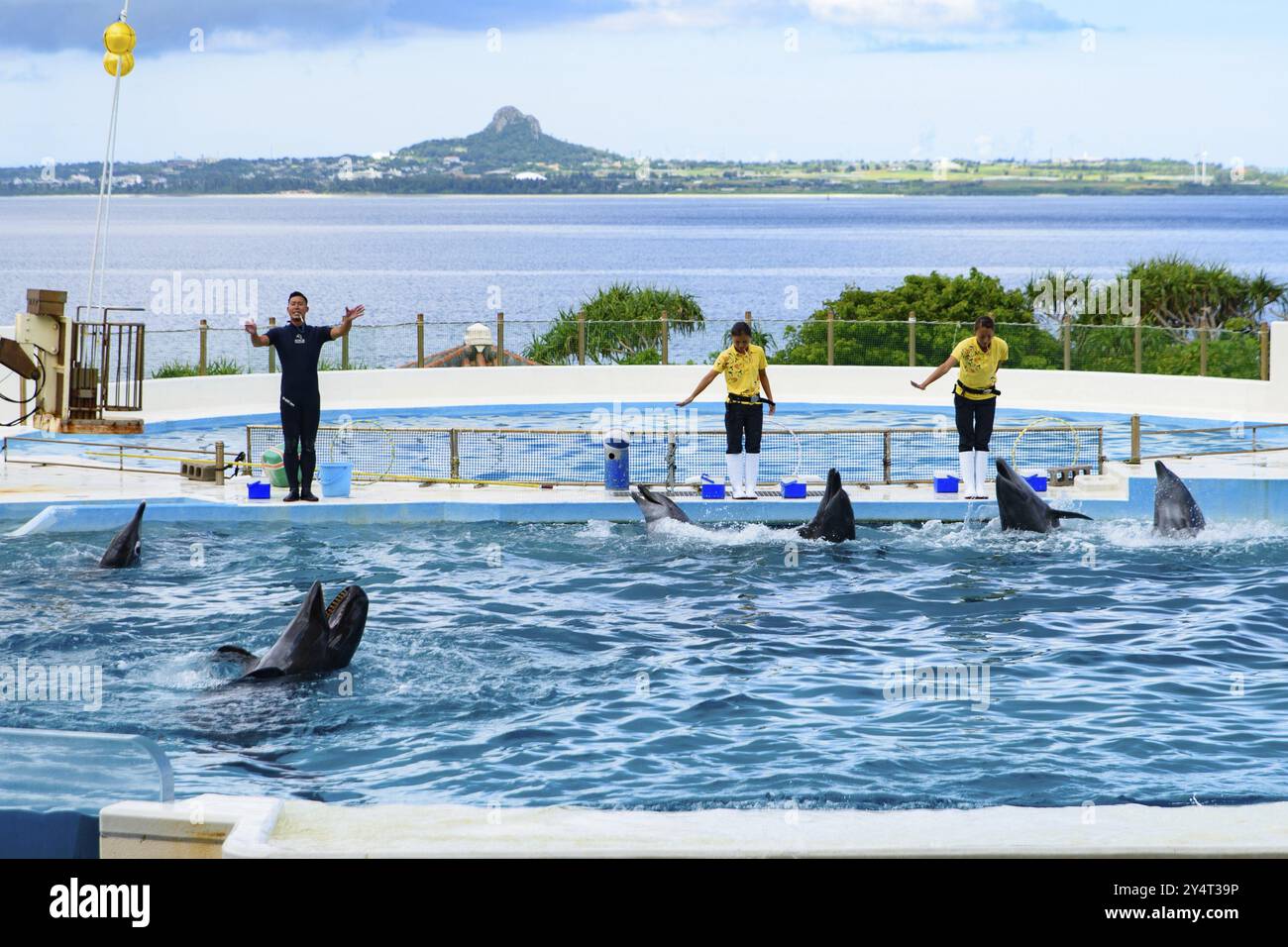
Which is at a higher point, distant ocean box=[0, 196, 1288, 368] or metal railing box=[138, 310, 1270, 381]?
distant ocean box=[0, 196, 1288, 368]

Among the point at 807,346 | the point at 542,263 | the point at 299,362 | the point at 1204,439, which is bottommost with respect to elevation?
the point at 1204,439

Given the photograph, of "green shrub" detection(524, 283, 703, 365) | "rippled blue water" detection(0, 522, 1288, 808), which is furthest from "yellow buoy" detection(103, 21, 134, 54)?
"green shrub" detection(524, 283, 703, 365)

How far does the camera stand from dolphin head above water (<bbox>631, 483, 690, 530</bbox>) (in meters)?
13.7

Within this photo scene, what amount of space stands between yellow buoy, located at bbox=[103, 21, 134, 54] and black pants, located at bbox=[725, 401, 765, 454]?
298 inches

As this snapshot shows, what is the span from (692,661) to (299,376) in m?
5.55

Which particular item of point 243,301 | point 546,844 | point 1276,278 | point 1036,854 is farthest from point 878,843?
point 1276,278

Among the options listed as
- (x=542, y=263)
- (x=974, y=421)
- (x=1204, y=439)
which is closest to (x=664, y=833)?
(x=974, y=421)

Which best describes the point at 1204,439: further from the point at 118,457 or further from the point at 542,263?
the point at 542,263

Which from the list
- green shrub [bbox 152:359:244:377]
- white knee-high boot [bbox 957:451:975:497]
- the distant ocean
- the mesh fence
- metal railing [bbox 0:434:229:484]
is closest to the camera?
white knee-high boot [bbox 957:451:975:497]

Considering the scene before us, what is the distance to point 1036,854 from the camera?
4484 millimetres

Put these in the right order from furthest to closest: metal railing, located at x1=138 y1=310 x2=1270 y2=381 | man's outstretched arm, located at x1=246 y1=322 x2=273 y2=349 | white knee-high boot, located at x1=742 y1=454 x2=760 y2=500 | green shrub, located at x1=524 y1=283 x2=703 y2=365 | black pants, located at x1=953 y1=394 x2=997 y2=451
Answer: green shrub, located at x1=524 y1=283 x2=703 y2=365, metal railing, located at x1=138 y1=310 x2=1270 y2=381, white knee-high boot, located at x1=742 y1=454 x2=760 y2=500, black pants, located at x1=953 y1=394 x2=997 y2=451, man's outstretched arm, located at x1=246 y1=322 x2=273 y2=349

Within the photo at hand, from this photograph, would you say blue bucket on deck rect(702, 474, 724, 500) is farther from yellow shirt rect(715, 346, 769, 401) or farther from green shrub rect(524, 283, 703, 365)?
green shrub rect(524, 283, 703, 365)

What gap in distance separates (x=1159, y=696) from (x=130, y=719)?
5.95m

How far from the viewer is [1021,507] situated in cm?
1346
